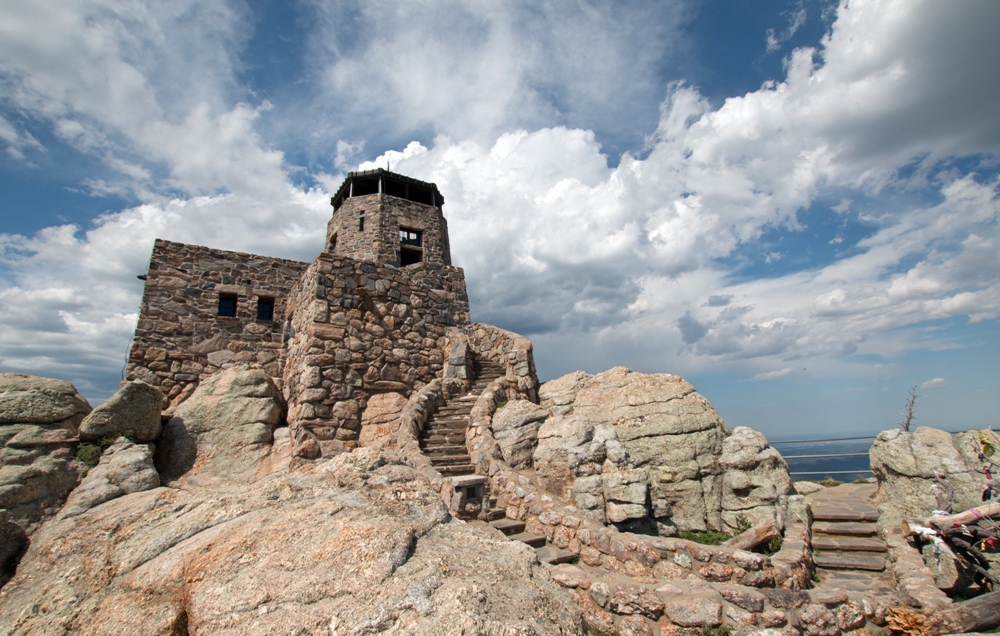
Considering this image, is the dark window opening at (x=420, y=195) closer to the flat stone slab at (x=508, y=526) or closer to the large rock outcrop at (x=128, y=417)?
the large rock outcrop at (x=128, y=417)

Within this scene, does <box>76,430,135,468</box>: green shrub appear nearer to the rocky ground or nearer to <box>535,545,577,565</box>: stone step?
the rocky ground

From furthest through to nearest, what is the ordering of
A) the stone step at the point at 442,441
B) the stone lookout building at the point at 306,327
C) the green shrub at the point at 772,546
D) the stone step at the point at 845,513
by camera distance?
the stone lookout building at the point at 306,327 < the stone step at the point at 442,441 < the stone step at the point at 845,513 < the green shrub at the point at 772,546

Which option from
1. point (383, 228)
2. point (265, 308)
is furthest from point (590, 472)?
point (383, 228)

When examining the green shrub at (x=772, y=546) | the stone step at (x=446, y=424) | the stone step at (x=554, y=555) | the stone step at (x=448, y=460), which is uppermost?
the stone step at (x=446, y=424)

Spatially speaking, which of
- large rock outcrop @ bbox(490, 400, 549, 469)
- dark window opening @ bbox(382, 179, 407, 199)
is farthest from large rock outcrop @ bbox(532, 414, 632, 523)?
dark window opening @ bbox(382, 179, 407, 199)

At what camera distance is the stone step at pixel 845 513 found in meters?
8.48

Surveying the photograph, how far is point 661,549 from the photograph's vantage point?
6.45 meters

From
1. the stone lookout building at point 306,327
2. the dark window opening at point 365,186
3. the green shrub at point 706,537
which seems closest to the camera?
the green shrub at point 706,537

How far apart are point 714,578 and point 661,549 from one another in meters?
0.72

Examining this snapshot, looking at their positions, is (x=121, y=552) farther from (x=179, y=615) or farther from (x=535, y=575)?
(x=535, y=575)

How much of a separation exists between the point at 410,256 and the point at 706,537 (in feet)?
78.9

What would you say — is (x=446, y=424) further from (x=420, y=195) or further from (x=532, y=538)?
(x=420, y=195)

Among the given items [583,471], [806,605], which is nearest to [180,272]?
[583,471]

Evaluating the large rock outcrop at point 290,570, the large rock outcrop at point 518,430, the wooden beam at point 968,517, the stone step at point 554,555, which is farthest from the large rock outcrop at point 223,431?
the wooden beam at point 968,517
